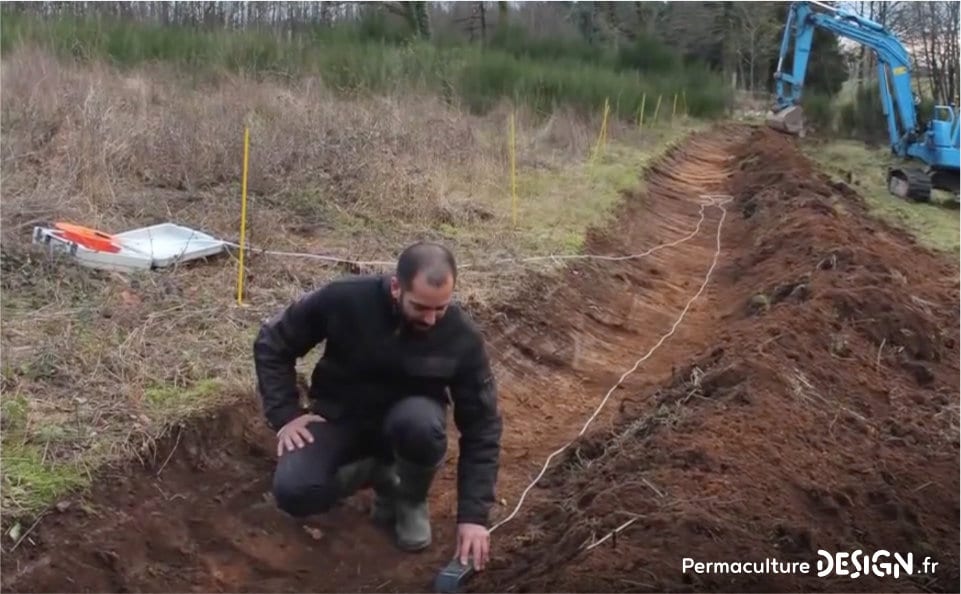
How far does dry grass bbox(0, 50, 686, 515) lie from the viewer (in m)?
4.21

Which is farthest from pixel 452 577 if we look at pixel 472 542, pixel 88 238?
pixel 88 238

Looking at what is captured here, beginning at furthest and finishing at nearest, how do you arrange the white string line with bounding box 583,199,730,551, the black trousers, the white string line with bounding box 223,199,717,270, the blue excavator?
the blue excavator < the white string line with bounding box 223,199,717,270 < the black trousers < the white string line with bounding box 583,199,730,551

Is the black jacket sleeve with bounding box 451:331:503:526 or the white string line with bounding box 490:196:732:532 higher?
the black jacket sleeve with bounding box 451:331:503:526

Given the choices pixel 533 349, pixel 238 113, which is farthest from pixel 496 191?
pixel 533 349

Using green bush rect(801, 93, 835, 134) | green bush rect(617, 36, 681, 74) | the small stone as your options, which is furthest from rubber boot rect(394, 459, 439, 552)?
green bush rect(617, 36, 681, 74)

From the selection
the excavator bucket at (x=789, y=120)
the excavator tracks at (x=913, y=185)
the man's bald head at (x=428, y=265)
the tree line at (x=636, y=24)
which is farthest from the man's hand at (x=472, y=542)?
the excavator bucket at (x=789, y=120)

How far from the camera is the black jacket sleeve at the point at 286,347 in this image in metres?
3.51

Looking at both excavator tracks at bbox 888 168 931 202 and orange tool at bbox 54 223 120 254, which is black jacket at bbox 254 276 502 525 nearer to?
orange tool at bbox 54 223 120 254

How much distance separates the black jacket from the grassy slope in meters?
8.92

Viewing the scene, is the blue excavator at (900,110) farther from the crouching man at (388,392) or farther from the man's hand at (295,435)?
the man's hand at (295,435)

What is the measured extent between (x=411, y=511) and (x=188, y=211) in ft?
13.5

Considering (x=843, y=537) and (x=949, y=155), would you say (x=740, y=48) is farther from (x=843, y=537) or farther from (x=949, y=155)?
(x=843, y=537)

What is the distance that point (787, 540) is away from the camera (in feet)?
11.0

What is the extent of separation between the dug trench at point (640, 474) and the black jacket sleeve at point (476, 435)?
1.16ft
